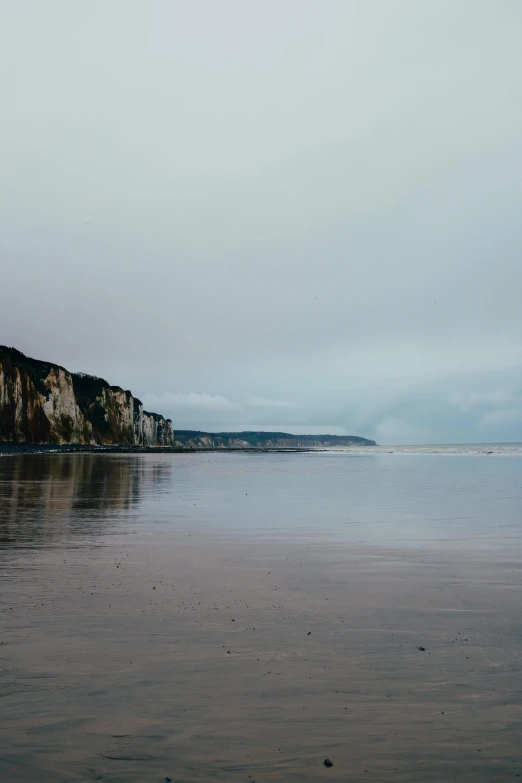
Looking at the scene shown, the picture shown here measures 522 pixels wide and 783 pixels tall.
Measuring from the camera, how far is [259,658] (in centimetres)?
725

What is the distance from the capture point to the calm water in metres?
5.07

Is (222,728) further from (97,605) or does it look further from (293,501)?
(293,501)

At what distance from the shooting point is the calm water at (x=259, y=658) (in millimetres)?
5070

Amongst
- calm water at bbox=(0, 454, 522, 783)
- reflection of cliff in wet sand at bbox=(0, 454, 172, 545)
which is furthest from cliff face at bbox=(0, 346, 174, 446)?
calm water at bbox=(0, 454, 522, 783)

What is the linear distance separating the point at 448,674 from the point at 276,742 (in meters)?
2.43

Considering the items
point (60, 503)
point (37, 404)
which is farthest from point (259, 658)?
point (37, 404)

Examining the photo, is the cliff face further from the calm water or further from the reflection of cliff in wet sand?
the calm water

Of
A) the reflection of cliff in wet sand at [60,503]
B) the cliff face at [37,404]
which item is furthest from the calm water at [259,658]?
the cliff face at [37,404]

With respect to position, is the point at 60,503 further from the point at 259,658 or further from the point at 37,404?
the point at 37,404

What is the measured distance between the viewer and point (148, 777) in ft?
15.6

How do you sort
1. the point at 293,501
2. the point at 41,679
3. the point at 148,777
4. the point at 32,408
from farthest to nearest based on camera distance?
the point at 32,408
the point at 293,501
the point at 41,679
the point at 148,777

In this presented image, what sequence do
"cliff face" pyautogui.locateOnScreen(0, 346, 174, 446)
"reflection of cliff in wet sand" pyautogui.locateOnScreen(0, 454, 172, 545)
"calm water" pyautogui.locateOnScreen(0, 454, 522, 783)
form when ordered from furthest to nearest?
"cliff face" pyautogui.locateOnScreen(0, 346, 174, 446)
"reflection of cliff in wet sand" pyautogui.locateOnScreen(0, 454, 172, 545)
"calm water" pyautogui.locateOnScreen(0, 454, 522, 783)

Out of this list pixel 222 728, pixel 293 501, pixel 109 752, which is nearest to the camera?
pixel 109 752

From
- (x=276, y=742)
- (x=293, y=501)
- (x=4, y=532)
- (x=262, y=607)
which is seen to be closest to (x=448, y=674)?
(x=276, y=742)
